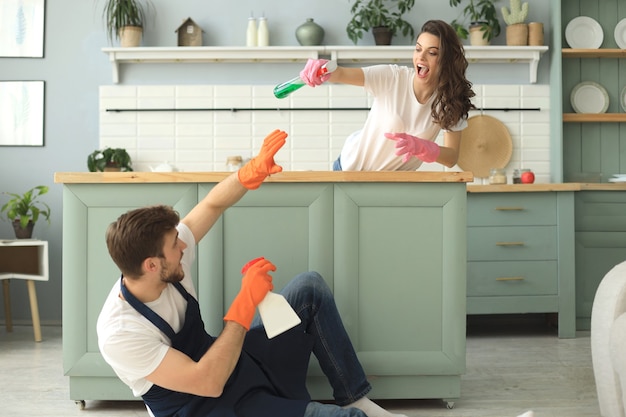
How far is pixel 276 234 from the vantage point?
2.63 metres

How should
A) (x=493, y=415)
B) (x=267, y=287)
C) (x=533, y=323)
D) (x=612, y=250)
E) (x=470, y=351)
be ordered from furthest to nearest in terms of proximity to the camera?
(x=533, y=323) < (x=612, y=250) < (x=470, y=351) < (x=493, y=415) < (x=267, y=287)

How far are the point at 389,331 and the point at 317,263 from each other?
1.12ft

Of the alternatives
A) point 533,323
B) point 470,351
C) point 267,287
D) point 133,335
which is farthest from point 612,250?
point 133,335

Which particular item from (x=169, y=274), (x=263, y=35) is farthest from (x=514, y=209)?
(x=169, y=274)

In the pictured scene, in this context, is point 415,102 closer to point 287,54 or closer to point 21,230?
point 287,54

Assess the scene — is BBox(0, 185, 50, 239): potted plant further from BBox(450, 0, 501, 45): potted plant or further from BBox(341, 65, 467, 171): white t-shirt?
BBox(450, 0, 501, 45): potted plant

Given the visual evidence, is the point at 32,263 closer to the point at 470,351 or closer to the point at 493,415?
the point at 470,351

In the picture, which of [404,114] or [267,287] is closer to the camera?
[267,287]

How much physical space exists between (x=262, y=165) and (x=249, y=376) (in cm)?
61

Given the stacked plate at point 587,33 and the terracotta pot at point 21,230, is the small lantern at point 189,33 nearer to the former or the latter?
the terracotta pot at point 21,230

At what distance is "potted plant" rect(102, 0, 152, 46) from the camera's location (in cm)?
452

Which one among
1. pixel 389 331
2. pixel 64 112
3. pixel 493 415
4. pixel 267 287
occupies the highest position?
pixel 64 112

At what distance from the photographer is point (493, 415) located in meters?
2.62

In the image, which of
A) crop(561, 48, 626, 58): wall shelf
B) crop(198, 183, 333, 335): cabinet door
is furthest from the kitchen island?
crop(561, 48, 626, 58): wall shelf
